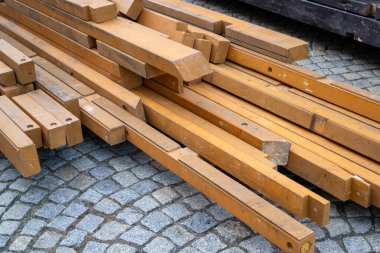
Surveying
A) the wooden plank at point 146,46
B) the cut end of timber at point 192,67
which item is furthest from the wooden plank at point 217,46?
the cut end of timber at point 192,67

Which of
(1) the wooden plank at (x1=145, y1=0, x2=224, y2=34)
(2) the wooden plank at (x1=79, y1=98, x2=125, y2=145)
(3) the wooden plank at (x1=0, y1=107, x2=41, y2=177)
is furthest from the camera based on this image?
(1) the wooden plank at (x1=145, y1=0, x2=224, y2=34)

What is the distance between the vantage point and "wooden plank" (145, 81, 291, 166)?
3635 millimetres

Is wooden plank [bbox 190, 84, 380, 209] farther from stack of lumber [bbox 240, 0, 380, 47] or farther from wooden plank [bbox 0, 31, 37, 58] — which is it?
stack of lumber [bbox 240, 0, 380, 47]

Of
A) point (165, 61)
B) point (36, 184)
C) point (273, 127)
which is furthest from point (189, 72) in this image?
point (36, 184)

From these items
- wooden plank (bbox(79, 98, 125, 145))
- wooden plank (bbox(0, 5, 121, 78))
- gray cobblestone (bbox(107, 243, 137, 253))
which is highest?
wooden plank (bbox(0, 5, 121, 78))

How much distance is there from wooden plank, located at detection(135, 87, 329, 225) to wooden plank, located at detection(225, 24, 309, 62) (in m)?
0.97

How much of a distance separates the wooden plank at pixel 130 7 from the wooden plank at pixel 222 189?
963mm

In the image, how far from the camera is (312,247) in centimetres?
292

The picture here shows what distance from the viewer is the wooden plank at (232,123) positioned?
363 centimetres

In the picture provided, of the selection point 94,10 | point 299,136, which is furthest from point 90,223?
point 94,10

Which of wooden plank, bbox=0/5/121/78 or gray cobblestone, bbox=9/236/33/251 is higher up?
wooden plank, bbox=0/5/121/78

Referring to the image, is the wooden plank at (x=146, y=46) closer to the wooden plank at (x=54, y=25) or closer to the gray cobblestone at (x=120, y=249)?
the wooden plank at (x=54, y=25)

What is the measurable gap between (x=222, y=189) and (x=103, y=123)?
1149mm

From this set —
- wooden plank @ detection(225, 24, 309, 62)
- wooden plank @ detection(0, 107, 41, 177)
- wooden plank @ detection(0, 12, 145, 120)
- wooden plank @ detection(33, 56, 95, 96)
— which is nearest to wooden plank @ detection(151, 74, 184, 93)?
wooden plank @ detection(0, 12, 145, 120)
